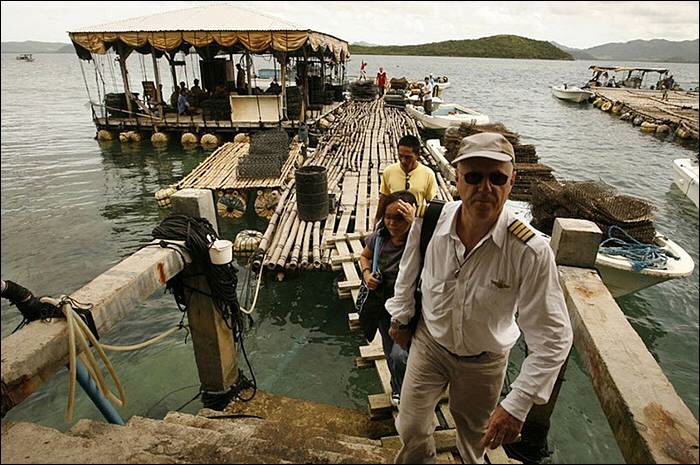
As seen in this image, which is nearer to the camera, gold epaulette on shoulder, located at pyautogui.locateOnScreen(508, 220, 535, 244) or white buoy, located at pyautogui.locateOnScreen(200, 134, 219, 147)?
gold epaulette on shoulder, located at pyautogui.locateOnScreen(508, 220, 535, 244)

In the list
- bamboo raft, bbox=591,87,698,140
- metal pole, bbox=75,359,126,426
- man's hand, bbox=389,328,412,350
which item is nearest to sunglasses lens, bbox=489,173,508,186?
man's hand, bbox=389,328,412,350

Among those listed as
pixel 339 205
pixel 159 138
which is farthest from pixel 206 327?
pixel 159 138

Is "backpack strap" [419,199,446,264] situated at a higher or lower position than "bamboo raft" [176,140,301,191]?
higher

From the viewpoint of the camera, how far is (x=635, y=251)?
5.98 m

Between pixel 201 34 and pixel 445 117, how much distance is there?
11.2m

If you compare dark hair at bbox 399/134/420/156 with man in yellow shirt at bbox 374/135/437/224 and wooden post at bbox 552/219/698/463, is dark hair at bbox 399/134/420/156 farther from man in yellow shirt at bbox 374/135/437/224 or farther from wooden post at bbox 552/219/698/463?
wooden post at bbox 552/219/698/463

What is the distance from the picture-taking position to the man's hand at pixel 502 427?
188 centimetres

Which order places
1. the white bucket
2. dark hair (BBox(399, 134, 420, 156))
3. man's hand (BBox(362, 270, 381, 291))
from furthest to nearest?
dark hair (BBox(399, 134, 420, 156)) < the white bucket < man's hand (BBox(362, 270, 381, 291))

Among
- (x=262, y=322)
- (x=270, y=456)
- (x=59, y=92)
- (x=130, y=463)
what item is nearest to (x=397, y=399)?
(x=270, y=456)

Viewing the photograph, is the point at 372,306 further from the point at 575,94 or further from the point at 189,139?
the point at 575,94

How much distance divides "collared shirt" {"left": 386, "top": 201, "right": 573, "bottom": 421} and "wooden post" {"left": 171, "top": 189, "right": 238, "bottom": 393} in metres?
2.20

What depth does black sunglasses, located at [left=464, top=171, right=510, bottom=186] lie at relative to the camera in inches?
72.2

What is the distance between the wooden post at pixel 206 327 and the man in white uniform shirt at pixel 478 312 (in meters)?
1.98

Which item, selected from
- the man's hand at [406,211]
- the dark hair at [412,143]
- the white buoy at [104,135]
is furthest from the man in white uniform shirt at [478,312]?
the white buoy at [104,135]
